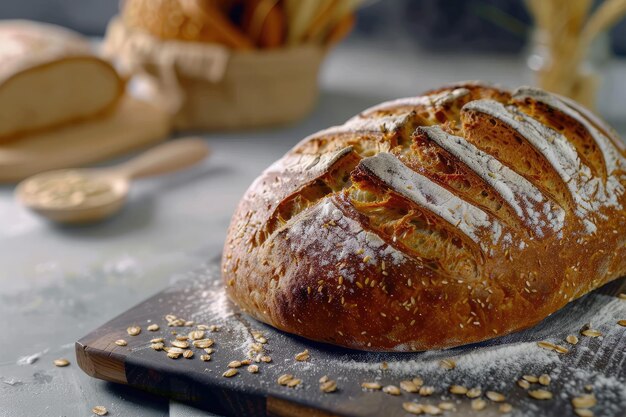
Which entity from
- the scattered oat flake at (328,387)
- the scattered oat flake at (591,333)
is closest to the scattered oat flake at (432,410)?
the scattered oat flake at (328,387)

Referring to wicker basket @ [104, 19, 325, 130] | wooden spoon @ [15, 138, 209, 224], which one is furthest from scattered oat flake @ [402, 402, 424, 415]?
wicker basket @ [104, 19, 325, 130]

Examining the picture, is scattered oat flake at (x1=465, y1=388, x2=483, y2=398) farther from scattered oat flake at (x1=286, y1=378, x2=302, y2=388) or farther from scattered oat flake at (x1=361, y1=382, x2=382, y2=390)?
scattered oat flake at (x1=286, y1=378, x2=302, y2=388)

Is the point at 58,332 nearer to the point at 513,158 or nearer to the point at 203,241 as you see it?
the point at 203,241

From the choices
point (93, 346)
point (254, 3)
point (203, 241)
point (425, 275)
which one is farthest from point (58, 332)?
point (254, 3)

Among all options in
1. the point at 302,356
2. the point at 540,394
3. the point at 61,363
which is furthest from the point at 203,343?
the point at 540,394

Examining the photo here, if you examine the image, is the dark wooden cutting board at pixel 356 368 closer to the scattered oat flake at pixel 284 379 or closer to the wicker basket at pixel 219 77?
the scattered oat flake at pixel 284 379

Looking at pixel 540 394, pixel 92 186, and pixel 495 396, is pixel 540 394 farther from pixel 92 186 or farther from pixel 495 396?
pixel 92 186
